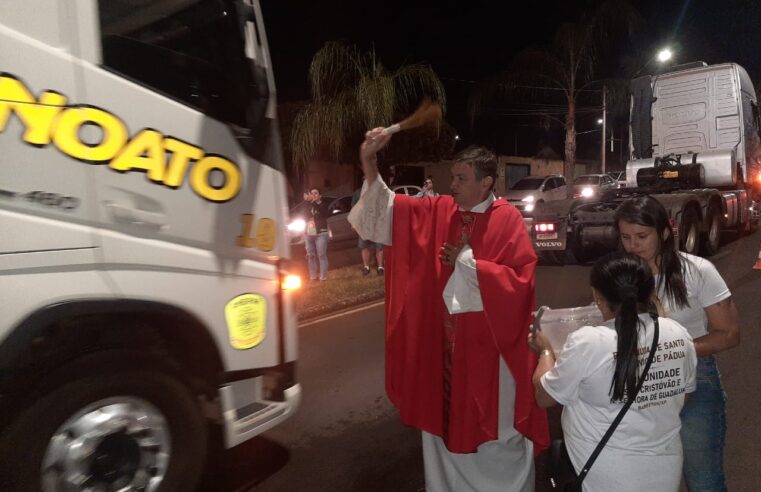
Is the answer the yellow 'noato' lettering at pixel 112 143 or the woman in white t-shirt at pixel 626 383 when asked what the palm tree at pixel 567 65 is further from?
the woman in white t-shirt at pixel 626 383

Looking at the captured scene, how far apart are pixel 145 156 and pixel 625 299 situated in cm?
A: 208

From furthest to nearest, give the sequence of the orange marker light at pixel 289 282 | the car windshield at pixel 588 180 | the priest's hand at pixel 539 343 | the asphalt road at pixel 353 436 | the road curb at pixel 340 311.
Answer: the car windshield at pixel 588 180
the road curb at pixel 340 311
the asphalt road at pixel 353 436
the orange marker light at pixel 289 282
the priest's hand at pixel 539 343

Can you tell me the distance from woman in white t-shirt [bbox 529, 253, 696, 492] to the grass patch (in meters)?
5.89

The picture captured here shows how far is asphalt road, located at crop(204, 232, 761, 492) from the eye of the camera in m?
3.42

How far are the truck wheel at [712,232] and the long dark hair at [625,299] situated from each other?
1009cm

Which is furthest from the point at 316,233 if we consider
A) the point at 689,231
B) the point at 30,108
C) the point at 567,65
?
the point at 567,65

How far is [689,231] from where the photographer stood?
10.1 meters

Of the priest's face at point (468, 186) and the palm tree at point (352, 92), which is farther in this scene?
the palm tree at point (352, 92)

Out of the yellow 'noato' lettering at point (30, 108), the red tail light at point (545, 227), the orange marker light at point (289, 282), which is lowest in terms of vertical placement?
the orange marker light at point (289, 282)

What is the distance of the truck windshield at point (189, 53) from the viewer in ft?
8.64

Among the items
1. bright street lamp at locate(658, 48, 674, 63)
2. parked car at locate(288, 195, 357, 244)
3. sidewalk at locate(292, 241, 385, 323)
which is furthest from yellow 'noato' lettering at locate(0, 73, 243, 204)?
bright street lamp at locate(658, 48, 674, 63)

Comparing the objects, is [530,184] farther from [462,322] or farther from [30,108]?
[30,108]

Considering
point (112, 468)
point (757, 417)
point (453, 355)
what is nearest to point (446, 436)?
point (453, 355)

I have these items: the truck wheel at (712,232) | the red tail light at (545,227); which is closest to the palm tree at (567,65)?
the truck wheel at (712,232)
